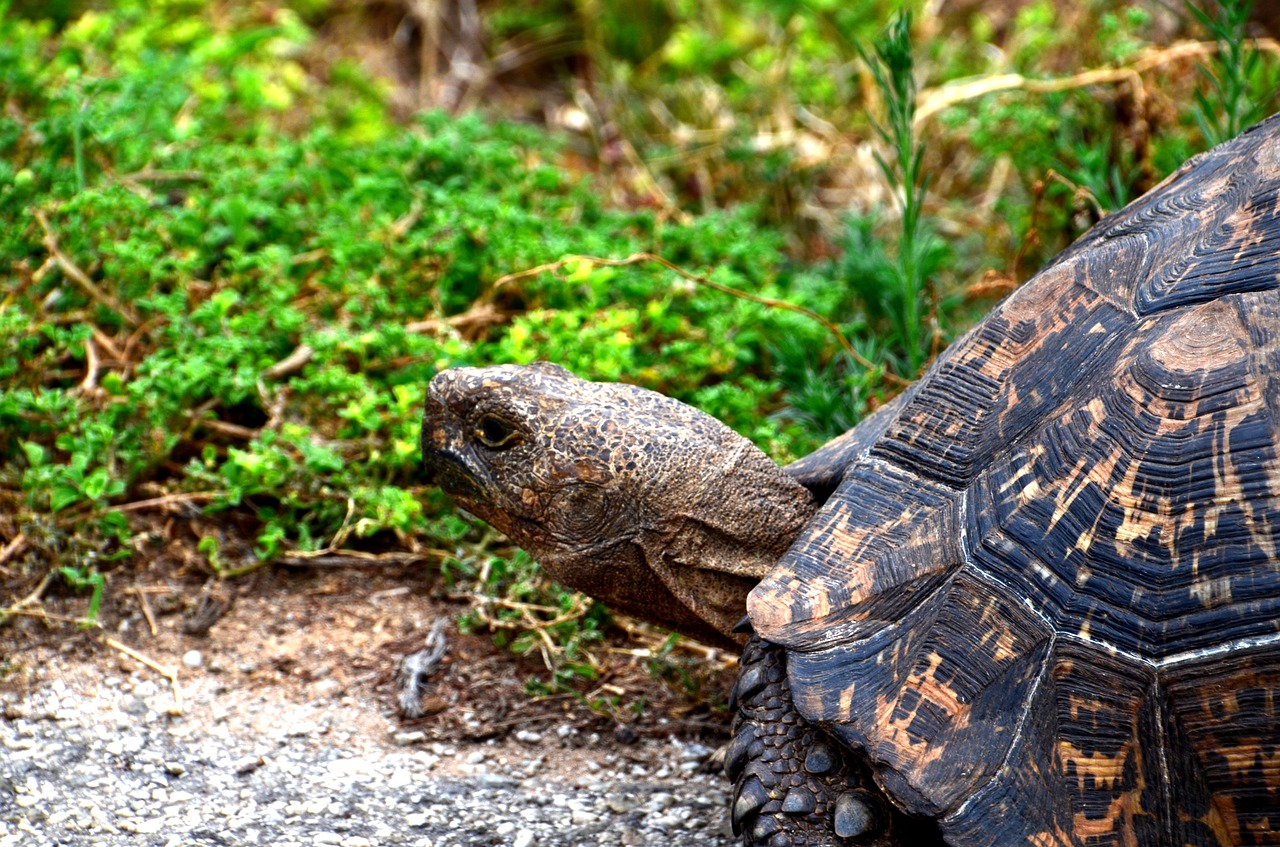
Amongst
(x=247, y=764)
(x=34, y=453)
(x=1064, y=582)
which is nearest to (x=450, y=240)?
(x=34, y=453)

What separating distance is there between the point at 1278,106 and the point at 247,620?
14.2 feet

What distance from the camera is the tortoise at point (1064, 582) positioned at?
197 cm

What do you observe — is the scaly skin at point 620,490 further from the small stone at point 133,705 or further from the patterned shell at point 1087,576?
the small stone at point 133,705

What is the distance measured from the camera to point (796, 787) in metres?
2.23

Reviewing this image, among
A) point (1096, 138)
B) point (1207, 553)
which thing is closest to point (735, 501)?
point (1207, 553)

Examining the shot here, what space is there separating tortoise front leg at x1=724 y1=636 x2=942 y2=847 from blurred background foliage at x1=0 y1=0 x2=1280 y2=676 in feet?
3.12

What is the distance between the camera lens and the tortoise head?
264 centimetres

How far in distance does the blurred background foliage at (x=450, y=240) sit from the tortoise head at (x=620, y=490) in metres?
0.57

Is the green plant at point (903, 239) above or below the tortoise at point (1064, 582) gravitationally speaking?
above

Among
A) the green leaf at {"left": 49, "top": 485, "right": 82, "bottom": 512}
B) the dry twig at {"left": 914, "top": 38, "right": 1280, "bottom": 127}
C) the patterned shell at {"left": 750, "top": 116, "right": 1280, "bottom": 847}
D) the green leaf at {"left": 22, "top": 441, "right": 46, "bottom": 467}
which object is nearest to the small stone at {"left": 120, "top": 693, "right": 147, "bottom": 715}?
the green leaf at {"left": 49, "top": 485, "right": 82, "bottom": 512}

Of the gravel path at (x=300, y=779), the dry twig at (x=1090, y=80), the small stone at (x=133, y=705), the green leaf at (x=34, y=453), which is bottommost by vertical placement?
the gravel path at (x=300, y=779)

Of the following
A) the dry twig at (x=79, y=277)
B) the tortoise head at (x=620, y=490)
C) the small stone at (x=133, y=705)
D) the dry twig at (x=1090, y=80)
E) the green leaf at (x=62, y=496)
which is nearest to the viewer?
the tortoise head at (x=620, y=490)

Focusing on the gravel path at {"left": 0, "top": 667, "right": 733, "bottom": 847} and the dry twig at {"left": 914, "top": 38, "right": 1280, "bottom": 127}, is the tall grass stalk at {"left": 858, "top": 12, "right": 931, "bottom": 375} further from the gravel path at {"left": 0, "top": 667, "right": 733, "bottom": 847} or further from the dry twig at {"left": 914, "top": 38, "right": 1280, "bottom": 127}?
the gravel path at {"left": 0, "top": 667, "right": 733, "bottom": 847}

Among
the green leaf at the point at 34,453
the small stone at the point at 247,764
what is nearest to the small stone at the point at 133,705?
the small stone at the point at 247,764
